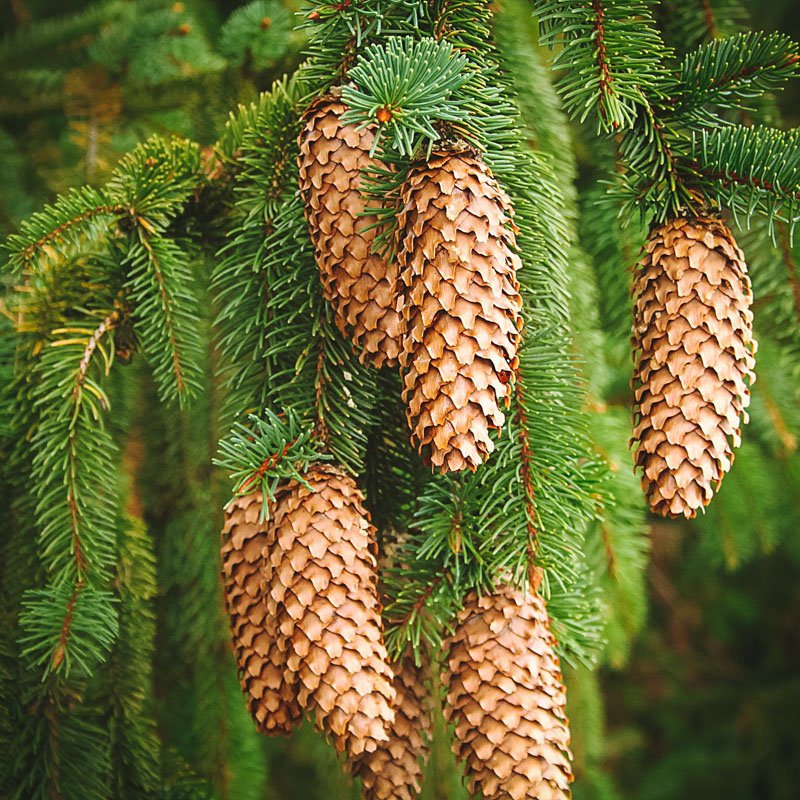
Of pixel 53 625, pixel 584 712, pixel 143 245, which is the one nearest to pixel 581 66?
pixel 143 245

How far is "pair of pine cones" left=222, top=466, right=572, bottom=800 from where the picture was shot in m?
0.52

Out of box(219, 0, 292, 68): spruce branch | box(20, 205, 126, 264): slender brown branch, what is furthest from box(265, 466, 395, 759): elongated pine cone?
box(219, 0, 292, 68): spruce branch

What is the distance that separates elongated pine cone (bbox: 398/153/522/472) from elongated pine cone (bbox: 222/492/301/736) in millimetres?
195

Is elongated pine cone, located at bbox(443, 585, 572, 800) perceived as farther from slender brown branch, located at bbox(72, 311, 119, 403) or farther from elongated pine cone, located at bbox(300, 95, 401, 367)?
slender brown branch, located at bbox(72, 311, 119, 403)

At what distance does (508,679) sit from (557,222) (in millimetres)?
459

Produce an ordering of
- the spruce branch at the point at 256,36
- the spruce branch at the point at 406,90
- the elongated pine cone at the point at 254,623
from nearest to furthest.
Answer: the spruce branch at the point at 406,90 → the elongated pine cone at the point at 254,623 → the spruce branch at the point at 256,36

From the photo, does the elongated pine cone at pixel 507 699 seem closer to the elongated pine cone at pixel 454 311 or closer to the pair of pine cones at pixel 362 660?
the pair of pine cones at pixel 362 660

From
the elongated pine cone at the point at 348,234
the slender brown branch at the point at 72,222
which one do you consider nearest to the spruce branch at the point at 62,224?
the slender brown branch at the point at 72,222

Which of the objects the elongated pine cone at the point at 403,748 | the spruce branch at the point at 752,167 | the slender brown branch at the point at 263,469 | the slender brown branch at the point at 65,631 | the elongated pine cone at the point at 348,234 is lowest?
the elongated pine cone at the point at 403,748

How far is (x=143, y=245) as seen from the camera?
2.27 feet

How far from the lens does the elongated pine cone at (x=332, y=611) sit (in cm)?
51

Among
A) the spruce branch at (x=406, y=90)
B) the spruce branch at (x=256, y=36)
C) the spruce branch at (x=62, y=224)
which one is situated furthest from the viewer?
the spruce branch at (x=256, y=36)

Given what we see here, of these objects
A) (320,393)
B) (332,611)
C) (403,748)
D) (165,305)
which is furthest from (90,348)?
(403,748)

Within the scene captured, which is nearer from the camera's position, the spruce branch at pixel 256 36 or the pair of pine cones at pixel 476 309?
the pair of pine cones at pixel 476 309
